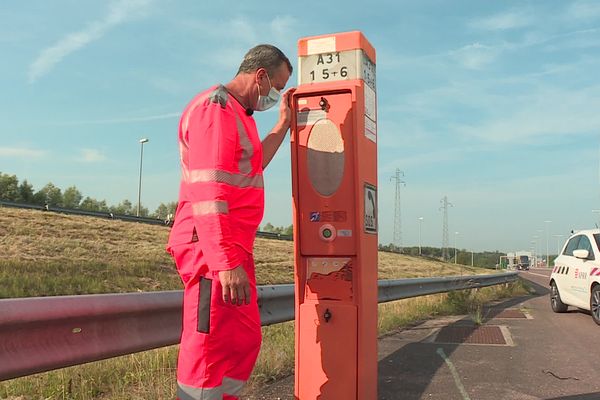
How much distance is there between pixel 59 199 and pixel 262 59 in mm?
106872

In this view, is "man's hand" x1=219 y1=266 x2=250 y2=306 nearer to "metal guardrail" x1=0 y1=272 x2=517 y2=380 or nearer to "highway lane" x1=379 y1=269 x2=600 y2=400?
"metal guardrail" x1=0 y1=272 x2=517 y2=380

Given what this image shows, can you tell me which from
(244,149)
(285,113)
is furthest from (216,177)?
(285,113)

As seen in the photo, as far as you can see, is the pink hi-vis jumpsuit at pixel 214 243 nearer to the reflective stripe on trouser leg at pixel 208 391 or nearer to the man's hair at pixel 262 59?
the reflective stripe on trouser leg at pixel 208 391

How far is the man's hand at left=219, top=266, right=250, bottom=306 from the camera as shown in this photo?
2.51 meters

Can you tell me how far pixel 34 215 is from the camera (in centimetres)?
2828

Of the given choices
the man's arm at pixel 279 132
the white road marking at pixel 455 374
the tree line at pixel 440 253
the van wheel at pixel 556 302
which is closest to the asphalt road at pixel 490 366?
the white road marking at pixel 455 374

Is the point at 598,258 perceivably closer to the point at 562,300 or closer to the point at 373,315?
the point at 562,300

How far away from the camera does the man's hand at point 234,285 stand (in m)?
2.51

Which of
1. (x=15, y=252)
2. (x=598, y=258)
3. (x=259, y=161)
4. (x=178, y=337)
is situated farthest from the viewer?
(x=15, y=252)

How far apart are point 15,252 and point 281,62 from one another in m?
18.0

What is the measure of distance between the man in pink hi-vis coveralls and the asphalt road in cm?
189

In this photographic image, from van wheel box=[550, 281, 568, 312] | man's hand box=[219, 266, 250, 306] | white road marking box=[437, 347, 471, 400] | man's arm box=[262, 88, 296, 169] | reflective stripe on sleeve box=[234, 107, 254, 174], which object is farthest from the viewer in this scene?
van wheel box=[550, 281, 568, 312]

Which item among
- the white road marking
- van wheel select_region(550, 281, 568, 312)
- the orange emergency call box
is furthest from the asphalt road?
van wheel select_region(550, 281, 568, 312)

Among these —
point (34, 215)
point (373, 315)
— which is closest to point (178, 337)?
point (373, 315)
